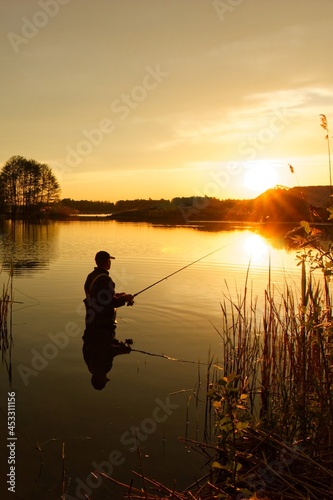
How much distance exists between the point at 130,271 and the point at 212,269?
3.68 m

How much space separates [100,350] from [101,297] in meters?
1.03

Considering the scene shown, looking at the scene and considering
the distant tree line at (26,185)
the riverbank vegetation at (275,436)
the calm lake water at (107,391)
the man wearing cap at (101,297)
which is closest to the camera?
the riverbank vegetation at (275,436)

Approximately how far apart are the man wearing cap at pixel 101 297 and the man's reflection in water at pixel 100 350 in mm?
183

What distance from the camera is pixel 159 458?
5.32m

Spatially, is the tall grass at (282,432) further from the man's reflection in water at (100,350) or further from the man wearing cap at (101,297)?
the man wearing cap at (101,297)

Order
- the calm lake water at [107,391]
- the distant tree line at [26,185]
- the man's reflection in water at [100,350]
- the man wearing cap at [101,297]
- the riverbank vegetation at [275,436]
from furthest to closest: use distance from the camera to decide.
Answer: the distant tree line at [26,185]
the man wearing cap at [101,297]
the man's reflection in water at [100,350]
the calm lake water at [107,391]
the riverbank vegetation at [275,436]

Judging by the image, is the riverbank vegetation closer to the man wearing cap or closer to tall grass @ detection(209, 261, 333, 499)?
tall grass @ detection(209, 261, 333, 499)

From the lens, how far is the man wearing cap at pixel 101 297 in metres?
9.57

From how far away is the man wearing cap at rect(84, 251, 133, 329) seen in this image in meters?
9.57

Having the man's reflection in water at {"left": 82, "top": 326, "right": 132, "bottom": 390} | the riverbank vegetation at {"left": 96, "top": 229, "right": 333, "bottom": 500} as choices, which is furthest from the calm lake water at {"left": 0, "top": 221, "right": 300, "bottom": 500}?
the riverbank vegetation at {"left": 96, "top": 229, "right": 333, "bottom": 500}

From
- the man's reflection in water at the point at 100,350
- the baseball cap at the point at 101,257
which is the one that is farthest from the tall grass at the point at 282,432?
the baseball cap at the point at 101,257

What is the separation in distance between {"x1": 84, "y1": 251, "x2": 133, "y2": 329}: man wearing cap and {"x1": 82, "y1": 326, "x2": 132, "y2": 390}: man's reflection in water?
0.18 m

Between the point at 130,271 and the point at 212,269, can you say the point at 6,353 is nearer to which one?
the point at 130,271

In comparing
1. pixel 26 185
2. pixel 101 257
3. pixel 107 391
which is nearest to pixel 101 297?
pixel 101 257
